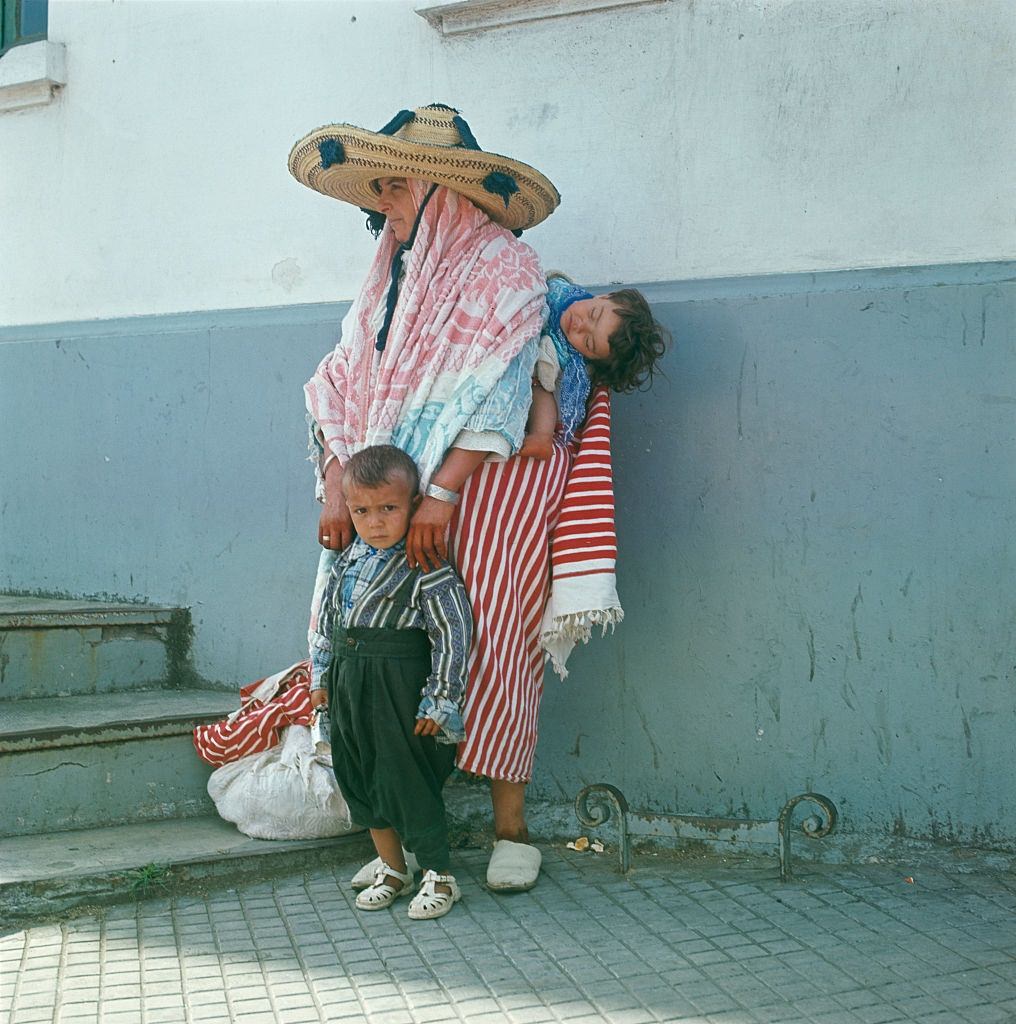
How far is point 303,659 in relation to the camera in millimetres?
4148

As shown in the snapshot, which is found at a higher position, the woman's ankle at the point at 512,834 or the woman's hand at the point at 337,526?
the woman's hand at the point at 337,526

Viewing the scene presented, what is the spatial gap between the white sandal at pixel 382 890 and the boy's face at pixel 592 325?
148cm

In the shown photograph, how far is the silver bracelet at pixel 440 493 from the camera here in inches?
123

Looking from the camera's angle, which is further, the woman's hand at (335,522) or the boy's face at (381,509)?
the woman's hand at (335,522)

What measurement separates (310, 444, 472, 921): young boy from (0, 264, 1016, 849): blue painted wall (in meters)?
0.75

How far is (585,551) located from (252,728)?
3.91 ft

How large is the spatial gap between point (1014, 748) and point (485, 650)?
4.70ft

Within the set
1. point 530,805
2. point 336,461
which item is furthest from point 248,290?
point 530,805

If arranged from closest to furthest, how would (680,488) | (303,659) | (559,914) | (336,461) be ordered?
(559,914), (336,461), (680,488), (303,659)

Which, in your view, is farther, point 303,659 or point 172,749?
point 303,659

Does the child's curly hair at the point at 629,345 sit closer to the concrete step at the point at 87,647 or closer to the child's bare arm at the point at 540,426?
the child's bare arm at the point at 540,426

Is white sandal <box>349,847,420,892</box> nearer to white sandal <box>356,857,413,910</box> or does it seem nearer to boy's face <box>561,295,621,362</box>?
white sandal <box>356,857,413,910</box>

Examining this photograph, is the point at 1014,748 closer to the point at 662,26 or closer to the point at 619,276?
the point at 619,276

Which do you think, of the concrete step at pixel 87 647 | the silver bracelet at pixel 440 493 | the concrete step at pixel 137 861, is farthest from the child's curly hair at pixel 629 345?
the concrete step at pixel 87 647
